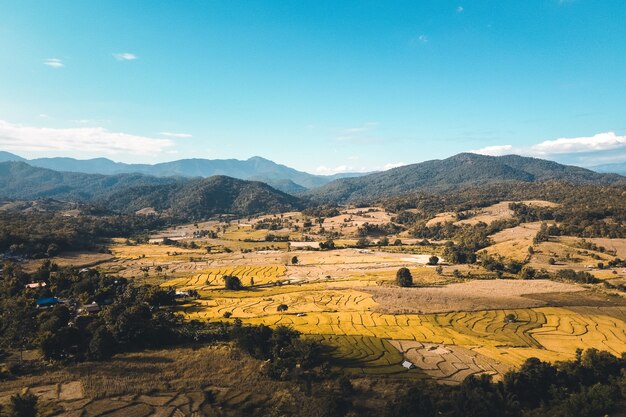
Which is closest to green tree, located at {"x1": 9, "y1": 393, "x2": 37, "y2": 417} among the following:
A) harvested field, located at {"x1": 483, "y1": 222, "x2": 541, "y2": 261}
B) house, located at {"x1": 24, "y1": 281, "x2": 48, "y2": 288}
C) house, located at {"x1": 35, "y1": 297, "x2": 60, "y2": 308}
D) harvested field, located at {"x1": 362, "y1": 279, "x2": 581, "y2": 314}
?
Answer: house, located at {"x1": 35, "y1": 297, "x2": 60, "y2": 308}

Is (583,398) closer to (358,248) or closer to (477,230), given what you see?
(358,248)

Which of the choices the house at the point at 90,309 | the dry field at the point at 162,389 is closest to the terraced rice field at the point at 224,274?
the house at the point at 90,309

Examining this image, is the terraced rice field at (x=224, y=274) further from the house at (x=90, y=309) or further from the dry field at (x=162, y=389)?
the dry field at (x=162, y=389)

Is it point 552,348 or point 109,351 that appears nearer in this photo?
point 109,351

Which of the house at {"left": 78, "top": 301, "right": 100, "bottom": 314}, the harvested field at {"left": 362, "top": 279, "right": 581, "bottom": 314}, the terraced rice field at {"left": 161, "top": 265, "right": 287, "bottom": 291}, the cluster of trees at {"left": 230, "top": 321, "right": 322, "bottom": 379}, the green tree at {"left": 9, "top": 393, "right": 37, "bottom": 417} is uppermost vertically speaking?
the green tree at {"left": 9, "top": 393, "right": 37, "bottom": 417}

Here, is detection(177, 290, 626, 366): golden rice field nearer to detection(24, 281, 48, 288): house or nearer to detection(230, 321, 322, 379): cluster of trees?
detection(230, 321, 322, 379): cluster of trees

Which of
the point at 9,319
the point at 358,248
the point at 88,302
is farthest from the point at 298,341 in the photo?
the point at 358,248
